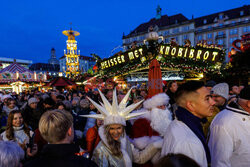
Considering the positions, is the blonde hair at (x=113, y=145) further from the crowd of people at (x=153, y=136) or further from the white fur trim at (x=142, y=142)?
the white fur trim at (x=142, y=142)

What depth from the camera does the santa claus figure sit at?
2.54m

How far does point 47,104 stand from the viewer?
455cm

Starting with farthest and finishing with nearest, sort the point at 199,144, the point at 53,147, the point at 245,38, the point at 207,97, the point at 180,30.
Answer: the point at 180,30 < the point at 245,38 < the point at 207,97 < the point at 199,144 < the point at 53,147

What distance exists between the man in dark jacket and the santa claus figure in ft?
4.17

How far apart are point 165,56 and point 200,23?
6073cm

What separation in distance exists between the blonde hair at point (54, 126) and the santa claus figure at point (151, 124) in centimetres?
140

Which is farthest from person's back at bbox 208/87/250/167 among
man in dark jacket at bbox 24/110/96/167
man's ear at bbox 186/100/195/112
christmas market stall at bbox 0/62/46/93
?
christmas market stall at bbox 0/62/46/93

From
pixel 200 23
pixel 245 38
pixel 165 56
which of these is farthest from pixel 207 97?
pixel 200 23

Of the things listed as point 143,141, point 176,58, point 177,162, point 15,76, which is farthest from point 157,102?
point 15,76

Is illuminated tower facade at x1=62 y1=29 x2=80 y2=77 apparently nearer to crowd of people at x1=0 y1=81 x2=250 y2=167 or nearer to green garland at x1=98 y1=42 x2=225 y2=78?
green garland at x1=98 y1=42 x2=225 y2=78

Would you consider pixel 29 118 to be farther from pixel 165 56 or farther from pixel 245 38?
pixel 245 38

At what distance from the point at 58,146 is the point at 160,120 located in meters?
1.85

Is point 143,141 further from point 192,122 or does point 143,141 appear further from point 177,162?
point 177,162

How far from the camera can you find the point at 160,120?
278cm
